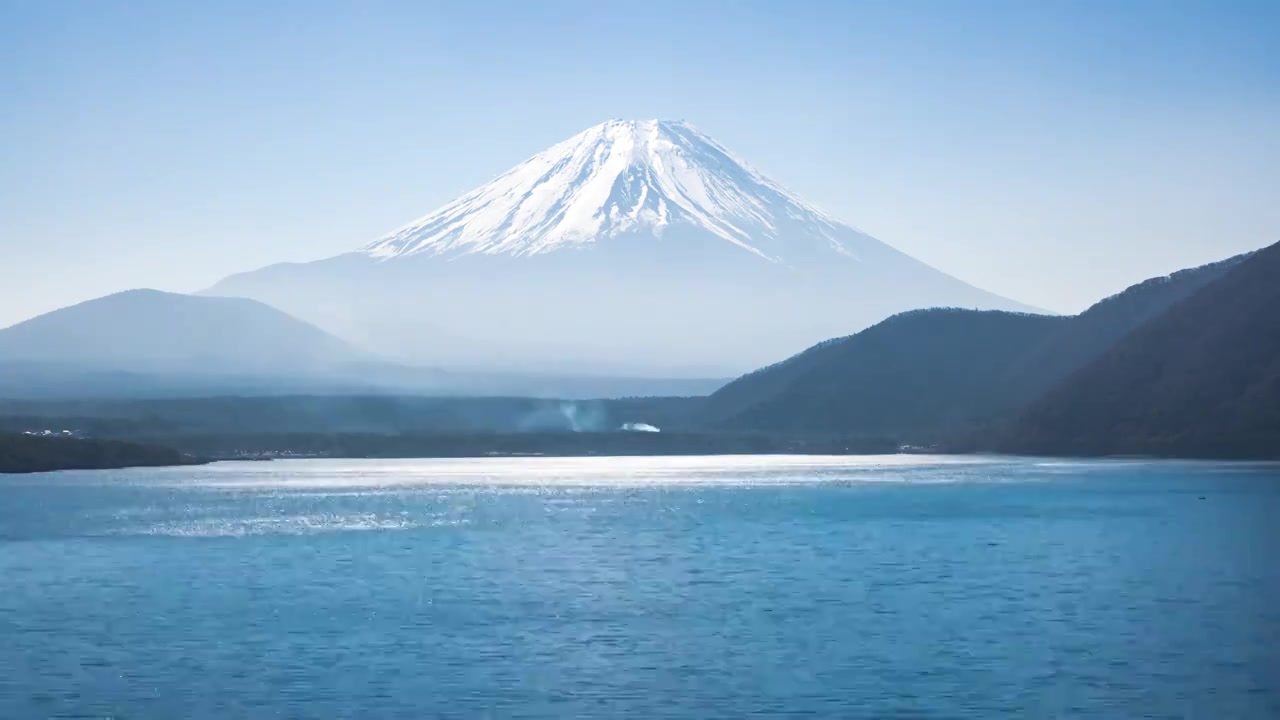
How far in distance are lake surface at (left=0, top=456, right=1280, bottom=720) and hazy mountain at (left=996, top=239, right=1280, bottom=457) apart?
57413mm

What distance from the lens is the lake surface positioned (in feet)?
92.1

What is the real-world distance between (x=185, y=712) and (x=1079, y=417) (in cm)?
13670

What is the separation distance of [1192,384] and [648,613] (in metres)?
111

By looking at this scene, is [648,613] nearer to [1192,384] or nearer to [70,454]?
[1192,384]

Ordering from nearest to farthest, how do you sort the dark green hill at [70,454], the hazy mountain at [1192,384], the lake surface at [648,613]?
the lake surface at [648,613] < the hazy mountain at [1192,384] < the dark green hill at [70,454]

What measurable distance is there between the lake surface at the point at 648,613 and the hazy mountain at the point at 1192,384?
A: 57413 mm

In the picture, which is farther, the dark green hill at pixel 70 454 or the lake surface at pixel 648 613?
the dark green hill at pixel 70 454

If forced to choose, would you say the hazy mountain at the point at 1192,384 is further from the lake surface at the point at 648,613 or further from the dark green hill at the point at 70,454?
the dark green hill at the point at 70,454

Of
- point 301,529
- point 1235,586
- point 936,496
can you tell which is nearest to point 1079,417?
A: point 936,496

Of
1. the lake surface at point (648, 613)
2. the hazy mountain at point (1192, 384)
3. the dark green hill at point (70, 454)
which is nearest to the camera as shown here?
the lake surface at point (648, 613)

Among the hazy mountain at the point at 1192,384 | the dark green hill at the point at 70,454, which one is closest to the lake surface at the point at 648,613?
the hazy mountain at the point at 1192,384

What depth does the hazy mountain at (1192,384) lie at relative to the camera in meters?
136

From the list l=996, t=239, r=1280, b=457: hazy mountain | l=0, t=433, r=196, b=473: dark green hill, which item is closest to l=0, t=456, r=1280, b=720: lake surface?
l=996, t=239, r=1280, b=457: hazy mountain

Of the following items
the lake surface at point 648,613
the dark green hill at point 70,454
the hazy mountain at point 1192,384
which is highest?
the hazy mountain at point 1192,384
